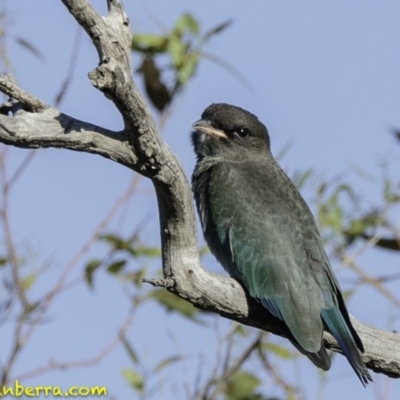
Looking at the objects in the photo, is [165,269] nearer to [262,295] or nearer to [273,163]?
[262,295]

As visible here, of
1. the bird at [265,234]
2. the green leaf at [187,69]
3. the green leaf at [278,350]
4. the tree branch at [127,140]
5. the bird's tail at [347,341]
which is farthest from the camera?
the green leaf at [187,69]

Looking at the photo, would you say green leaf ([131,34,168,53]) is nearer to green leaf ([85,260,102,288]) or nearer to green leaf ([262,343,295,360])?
green leaf ([85,260,102,288])

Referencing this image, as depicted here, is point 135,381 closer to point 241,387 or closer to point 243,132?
point 241,387

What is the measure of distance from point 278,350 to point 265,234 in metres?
0.98

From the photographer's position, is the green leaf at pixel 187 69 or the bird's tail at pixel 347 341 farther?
the green leaf at pixel 187 69

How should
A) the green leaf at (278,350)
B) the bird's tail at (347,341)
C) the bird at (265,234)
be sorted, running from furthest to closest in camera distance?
the green leaf at (278,350)
the bird at (265,234)
the bird's tail at (347,341)

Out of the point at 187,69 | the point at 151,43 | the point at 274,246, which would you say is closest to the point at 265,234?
the point at 274,246

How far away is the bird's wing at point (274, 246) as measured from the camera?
6.74m

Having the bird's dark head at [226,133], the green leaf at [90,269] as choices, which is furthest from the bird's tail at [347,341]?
the green leaf at [90,269]

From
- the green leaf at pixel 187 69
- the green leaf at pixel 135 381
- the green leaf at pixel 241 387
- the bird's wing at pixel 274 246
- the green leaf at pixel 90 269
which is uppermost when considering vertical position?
the green leaf at pixel 187 69

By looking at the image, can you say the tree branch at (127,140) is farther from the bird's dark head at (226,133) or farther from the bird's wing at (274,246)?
the bird's dark head at (226,133)

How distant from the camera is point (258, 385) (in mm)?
7859

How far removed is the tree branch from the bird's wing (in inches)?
14.9

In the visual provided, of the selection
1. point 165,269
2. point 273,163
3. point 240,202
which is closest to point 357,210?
point 273,163
